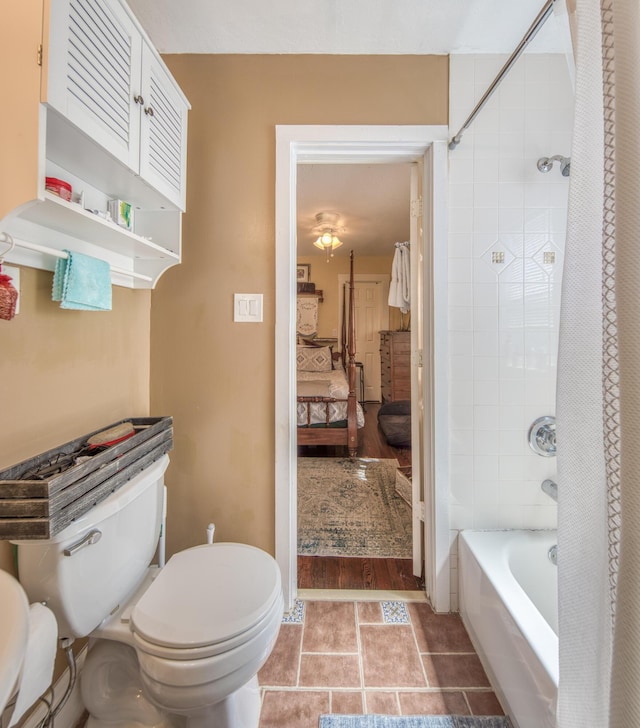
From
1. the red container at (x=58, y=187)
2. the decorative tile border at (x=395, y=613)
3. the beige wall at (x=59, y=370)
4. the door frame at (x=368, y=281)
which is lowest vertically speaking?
the decorative tile border at (x=395, y=613)

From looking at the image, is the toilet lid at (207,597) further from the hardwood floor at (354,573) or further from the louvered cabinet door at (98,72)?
the louvered cabinet door at (98,72)

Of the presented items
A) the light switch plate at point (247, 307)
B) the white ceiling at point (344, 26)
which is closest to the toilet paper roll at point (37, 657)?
the light switch plate at point (247, 307)

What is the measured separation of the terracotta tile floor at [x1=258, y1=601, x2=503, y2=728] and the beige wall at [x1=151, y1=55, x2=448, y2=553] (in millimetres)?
413

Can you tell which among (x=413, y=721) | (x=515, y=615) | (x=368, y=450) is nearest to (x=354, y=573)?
(x=413, y=721)

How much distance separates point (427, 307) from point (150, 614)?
1.43 metres

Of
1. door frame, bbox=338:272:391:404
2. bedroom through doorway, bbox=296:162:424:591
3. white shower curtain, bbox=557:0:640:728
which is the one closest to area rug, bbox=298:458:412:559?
bedroom through doorway, bbox=296:162:424:591

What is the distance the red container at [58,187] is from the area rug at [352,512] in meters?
1.88

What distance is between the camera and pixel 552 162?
1.41 meters

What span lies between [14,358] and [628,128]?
1342mm

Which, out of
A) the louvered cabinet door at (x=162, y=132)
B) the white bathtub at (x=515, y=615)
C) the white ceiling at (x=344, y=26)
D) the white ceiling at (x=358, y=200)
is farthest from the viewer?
the white ceiling at (x=358, y=200)

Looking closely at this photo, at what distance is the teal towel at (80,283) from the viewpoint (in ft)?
2.97

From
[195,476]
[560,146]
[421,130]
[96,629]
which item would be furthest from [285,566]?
[560,146]

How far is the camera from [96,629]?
3.08ft

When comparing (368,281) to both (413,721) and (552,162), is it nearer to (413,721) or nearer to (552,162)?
(552,162)
